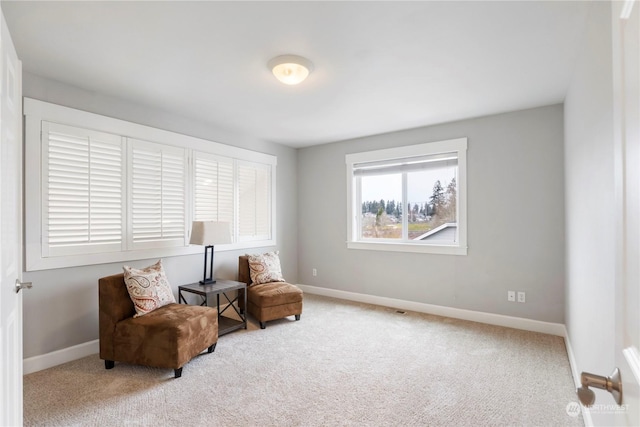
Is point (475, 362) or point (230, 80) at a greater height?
point (230, 80)

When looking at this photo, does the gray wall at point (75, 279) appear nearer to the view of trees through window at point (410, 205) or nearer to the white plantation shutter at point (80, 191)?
the white plantation shutter at point (80, 191)

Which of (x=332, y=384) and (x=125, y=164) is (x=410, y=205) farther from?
(x=125, y=164)

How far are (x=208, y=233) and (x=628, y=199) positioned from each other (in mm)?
3379

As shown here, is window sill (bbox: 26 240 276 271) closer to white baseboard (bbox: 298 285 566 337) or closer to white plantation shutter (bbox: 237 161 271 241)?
white plantation shutter (bbox: 237 161 271 241)

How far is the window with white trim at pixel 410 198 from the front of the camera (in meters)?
4.15

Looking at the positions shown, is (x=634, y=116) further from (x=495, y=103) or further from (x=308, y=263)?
→ (x=308, y=263)

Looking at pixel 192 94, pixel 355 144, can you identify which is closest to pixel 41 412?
pixel 192 94

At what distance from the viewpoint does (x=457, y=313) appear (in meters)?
4.06

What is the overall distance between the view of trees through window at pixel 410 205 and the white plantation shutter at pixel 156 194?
8.47 ft

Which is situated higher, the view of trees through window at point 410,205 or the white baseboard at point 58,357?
the view of trees through window at point 410,205

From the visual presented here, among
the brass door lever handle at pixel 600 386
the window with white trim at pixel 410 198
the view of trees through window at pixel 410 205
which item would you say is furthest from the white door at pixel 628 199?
the view of trees through window at pixel 410 205

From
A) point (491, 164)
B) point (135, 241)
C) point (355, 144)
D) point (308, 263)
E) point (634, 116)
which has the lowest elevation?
point (308, 263)

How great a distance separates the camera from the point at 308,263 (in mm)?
5449

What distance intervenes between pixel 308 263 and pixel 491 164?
3.05 m
